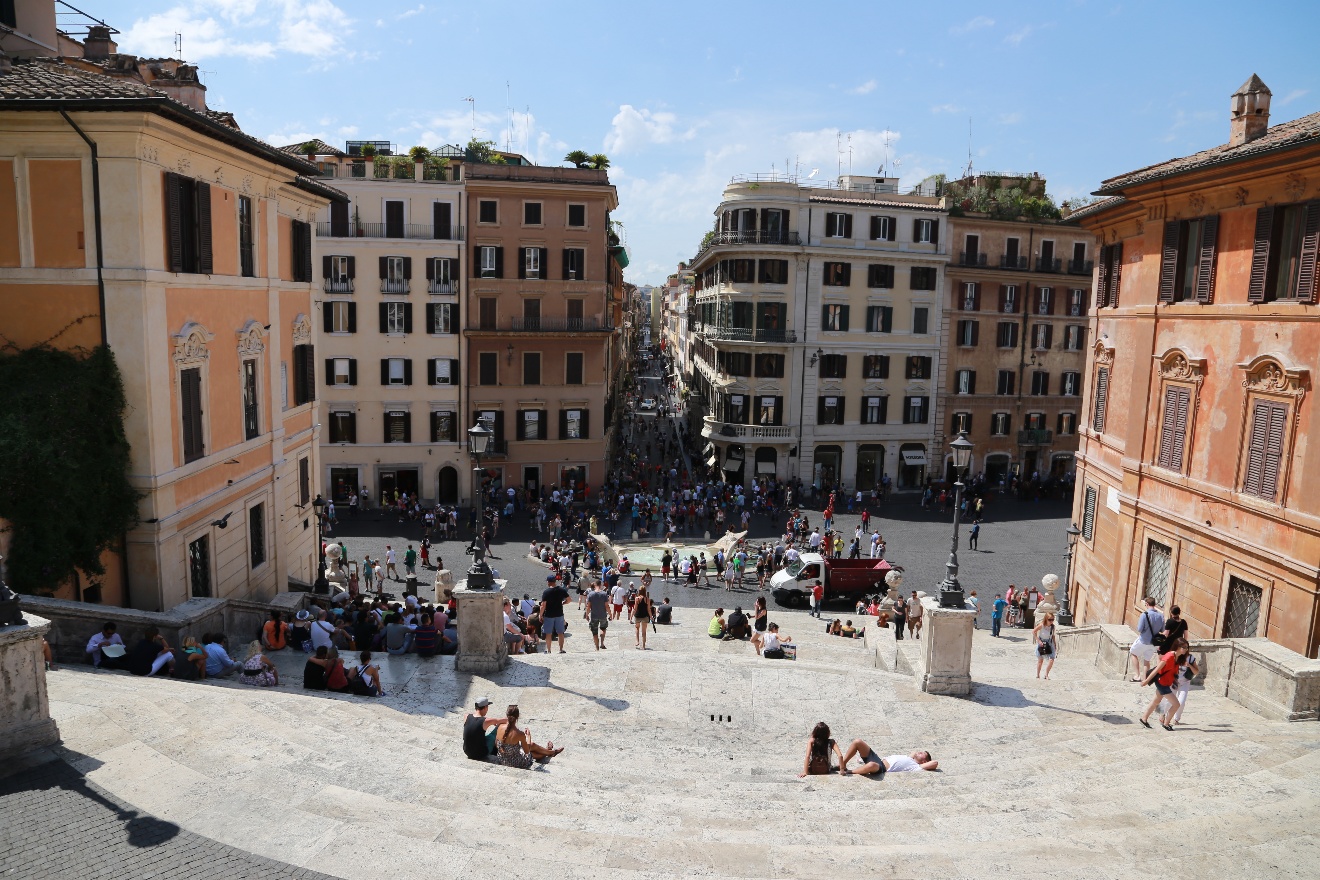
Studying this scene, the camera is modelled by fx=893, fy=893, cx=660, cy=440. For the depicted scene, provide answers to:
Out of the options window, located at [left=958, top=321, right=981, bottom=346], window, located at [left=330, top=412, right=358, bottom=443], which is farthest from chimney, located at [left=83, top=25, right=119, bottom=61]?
window, located at [left=958, top=321, right=981, bottom=346]

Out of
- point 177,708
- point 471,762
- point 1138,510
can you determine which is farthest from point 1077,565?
point 177,708

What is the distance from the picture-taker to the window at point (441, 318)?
4144 cm

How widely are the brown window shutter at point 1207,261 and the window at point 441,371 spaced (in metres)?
31.3

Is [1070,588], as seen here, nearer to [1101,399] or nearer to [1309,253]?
[1101,399]

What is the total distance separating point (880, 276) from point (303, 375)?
31.7 meters

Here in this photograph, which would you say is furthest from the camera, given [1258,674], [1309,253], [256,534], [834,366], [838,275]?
[834,366]

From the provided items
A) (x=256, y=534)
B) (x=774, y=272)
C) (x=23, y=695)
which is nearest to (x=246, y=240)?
(x=256, y=534)

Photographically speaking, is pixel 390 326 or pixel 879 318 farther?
pixel 879 318

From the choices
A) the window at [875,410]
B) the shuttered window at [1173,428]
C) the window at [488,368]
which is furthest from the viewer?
the window at [875,410]

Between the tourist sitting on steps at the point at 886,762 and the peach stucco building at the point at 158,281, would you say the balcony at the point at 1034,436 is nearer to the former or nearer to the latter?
the peach stucco building at the point at 158,281

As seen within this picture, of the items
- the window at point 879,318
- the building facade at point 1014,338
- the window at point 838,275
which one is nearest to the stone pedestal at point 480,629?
the window at point 838,275

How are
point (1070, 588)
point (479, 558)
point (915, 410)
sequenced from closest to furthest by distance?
point (479, 558)
point (1070, 588)
point (915, 410)

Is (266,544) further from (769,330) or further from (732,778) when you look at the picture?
(769,330)

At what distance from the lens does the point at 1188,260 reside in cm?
1897
